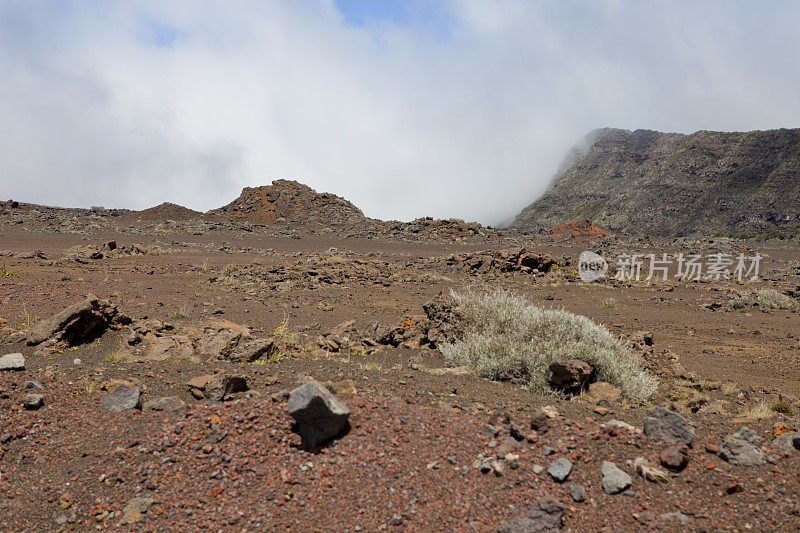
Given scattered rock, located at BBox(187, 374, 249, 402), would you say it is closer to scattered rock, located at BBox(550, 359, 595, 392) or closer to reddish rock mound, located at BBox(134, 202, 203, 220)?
scattered rock, located at BBox(550, 359, 595, 392)

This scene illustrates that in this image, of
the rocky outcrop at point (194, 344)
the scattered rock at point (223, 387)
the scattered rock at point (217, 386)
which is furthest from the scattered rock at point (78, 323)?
the scattered rock at point (223, 387)

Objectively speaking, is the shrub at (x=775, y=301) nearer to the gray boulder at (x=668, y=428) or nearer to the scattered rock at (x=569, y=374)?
the scattered rock at (x=569, y=374)

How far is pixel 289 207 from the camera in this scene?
4888 cm

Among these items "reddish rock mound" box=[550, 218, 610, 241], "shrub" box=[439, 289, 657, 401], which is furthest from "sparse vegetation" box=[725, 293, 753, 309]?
"reddish rock mound" box=[550, 218, 610, 241]

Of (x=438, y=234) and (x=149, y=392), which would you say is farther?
(x=438, y=234)

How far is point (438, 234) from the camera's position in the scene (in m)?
41.1

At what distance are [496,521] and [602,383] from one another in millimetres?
3360

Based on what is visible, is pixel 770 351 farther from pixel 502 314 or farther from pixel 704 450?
pixel 704 450

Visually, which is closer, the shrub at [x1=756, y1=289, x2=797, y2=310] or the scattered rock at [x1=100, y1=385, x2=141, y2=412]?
the scattered rock at [x1=100, y1=385, x2=141, y2=412]

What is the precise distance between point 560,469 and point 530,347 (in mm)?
2928

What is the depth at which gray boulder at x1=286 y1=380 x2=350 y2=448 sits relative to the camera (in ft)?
13.1

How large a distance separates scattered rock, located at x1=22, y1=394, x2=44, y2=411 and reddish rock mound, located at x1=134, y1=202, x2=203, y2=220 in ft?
143

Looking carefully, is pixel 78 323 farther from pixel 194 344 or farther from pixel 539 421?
pixel 539 421

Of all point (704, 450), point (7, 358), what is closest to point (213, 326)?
point (7, 358)
